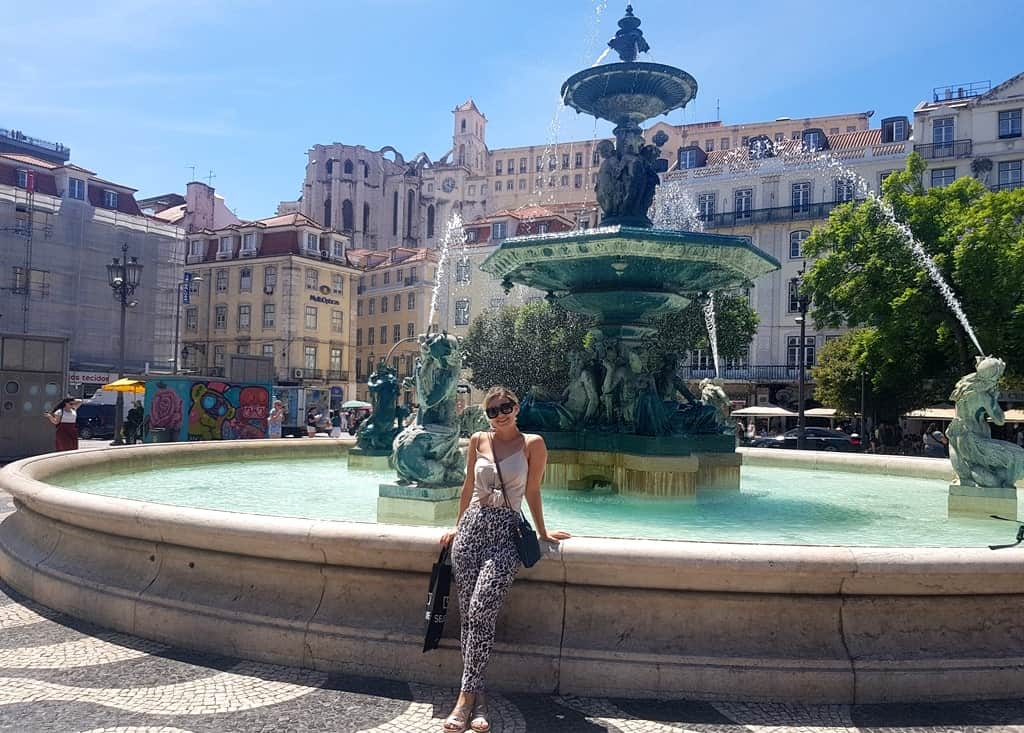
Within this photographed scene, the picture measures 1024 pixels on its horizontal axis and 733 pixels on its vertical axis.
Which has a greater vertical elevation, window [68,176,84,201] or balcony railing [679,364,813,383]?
window [68,176,84,201]

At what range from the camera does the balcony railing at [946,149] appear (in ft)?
136

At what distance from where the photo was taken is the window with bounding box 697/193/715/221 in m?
48.8

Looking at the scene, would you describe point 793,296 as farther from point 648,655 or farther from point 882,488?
point 648,655

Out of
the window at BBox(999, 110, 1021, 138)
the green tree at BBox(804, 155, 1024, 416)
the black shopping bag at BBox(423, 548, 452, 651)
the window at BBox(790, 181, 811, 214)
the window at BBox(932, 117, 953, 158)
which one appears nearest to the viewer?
the black shopping bag at BBox(423, 548, 452, 651)

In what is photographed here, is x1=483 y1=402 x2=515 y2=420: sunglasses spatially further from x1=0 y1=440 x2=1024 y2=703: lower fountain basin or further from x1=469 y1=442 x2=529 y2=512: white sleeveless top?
x1=0 y1=440 x2=1024 y2=703: lower fountain basin

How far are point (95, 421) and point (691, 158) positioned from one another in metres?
37.4

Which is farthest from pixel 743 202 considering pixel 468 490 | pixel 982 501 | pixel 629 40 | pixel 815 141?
pixel 468 490

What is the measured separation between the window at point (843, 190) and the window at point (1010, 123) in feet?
24.1

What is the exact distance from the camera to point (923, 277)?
23047mm

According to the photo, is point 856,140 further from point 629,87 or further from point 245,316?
point 629,87

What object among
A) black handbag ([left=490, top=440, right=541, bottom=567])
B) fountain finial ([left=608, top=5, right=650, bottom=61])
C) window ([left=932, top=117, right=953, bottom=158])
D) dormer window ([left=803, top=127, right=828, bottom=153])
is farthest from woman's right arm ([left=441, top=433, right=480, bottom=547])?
dormer window ([left=803, top=127, right=828, bottom=153])

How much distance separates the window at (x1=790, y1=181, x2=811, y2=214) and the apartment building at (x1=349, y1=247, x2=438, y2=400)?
27.6 m

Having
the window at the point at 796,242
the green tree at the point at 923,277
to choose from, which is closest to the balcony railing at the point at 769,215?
the window at the point at 796,242

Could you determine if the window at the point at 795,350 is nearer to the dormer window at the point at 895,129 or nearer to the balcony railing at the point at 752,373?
the balcony railing at the point at 752,373
